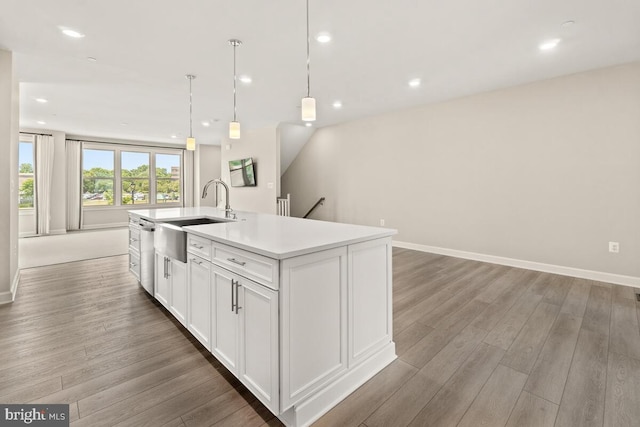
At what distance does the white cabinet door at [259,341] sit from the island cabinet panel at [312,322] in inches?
1.7

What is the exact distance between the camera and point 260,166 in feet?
22.7

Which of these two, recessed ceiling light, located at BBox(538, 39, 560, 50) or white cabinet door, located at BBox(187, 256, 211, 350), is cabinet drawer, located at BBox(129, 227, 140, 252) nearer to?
white cabinet door, located at BBox(187, 256, 211, 350)

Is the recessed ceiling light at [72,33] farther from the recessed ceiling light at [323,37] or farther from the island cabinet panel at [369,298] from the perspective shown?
the island cabinet panel at [369,298]

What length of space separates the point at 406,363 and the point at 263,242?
1.26 meters

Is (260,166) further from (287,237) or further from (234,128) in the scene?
(287,237)

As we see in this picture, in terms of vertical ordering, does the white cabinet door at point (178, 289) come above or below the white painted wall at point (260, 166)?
below

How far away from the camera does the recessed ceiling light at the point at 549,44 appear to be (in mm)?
2924

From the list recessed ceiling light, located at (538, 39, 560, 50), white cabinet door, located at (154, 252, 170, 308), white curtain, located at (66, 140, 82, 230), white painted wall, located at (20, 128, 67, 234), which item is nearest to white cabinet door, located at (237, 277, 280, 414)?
white cabinet door, located at (154, 252, 170, 308)

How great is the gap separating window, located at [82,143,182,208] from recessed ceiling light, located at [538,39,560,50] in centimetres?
932

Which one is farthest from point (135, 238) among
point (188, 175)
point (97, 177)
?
point (188, 175)

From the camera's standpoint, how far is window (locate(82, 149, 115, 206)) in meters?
7.99

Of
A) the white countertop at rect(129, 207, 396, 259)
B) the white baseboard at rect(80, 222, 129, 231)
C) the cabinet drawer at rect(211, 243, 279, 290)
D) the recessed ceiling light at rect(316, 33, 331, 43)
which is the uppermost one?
the recessed ceiling light at rect(316, 33, 331, 43)

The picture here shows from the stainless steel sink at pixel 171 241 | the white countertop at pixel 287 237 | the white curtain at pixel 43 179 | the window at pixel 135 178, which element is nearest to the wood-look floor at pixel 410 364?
the stainless steel sink at pixel 171 241

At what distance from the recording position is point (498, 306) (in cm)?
286
